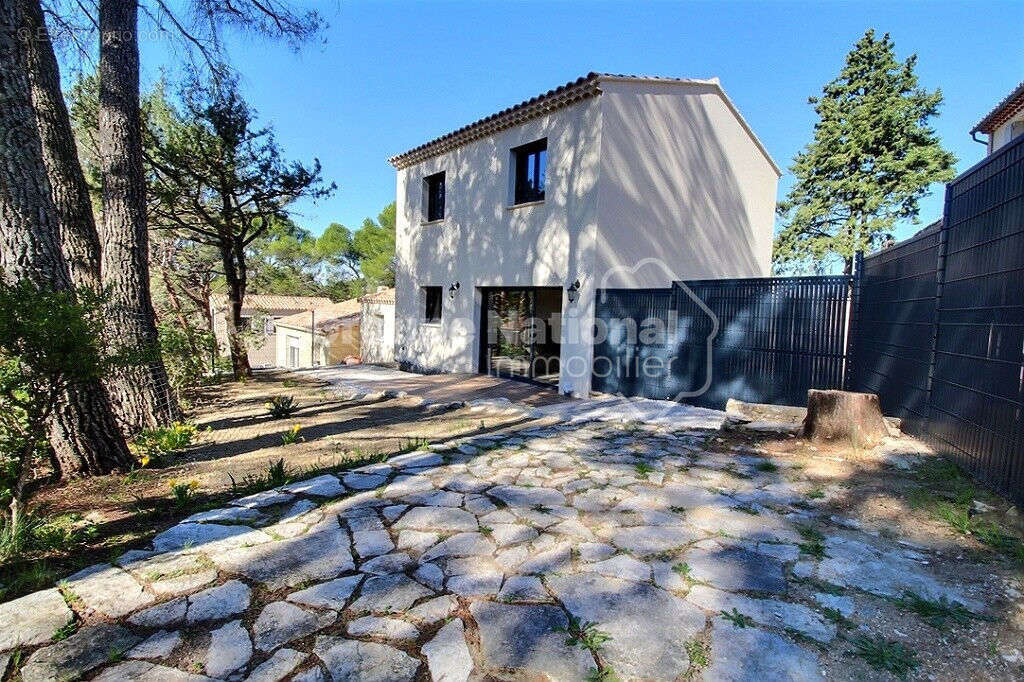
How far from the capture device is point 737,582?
2426mm

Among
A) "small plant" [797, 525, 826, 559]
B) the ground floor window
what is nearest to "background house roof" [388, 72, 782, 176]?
"small plant" [797, 525, 826, 559]

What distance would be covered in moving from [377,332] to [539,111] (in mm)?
11054

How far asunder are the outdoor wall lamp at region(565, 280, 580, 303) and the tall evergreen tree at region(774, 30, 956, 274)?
1843 cm

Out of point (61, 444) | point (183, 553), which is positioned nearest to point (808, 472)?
point (183, 553)

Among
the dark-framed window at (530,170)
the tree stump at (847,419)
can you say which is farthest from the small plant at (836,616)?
the dark-framed window at (530,170)

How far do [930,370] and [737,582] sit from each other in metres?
3.31

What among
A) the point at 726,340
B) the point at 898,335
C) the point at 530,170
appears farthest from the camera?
the point at 530,170

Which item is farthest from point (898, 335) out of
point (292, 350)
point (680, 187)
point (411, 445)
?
point (292, 350)

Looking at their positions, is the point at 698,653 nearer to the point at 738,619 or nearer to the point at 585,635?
the point at 738,619

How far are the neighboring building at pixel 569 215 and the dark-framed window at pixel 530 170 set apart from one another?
0.10ft

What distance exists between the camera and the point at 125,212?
18.0 ft

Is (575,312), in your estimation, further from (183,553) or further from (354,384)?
(183,553)

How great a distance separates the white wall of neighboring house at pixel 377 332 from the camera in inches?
674

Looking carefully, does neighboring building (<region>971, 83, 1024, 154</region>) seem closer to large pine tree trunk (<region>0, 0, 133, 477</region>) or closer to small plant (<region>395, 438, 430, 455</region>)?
small plant (<region>395, 438, 430, 455</region>)
